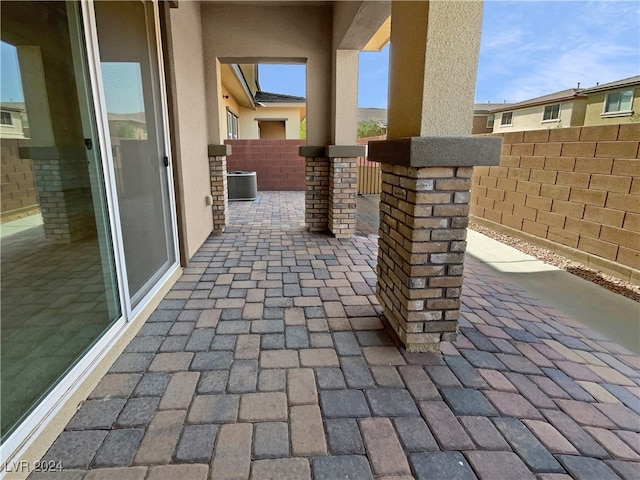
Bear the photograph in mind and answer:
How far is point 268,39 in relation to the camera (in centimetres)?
457

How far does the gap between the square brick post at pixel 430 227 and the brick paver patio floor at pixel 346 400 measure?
20 cm

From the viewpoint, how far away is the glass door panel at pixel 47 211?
4.36 ft

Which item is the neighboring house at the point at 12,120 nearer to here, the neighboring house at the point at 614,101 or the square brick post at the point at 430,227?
the square brick post at the point at 430,227

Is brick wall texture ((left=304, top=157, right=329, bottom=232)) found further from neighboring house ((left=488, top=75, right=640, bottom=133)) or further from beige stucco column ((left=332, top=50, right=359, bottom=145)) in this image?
neighboring house ((left=488, top=75, right=640, bottom=133))

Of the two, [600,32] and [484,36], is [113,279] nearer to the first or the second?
[484,36]

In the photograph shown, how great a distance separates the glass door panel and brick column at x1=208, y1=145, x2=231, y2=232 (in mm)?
3002

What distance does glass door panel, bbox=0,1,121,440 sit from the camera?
133 cm

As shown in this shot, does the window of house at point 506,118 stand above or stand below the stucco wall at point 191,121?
above

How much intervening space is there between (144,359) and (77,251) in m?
0.68

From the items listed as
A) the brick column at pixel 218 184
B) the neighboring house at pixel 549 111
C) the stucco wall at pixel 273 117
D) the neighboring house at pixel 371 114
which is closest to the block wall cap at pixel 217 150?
the brick column at pixel 218 184

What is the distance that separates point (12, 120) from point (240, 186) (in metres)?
6.80

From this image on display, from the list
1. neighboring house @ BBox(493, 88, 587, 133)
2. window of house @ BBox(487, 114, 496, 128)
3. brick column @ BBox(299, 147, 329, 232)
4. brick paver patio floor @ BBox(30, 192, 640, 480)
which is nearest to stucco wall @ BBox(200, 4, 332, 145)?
brick column @ BBox(299, 147, 329, 232)

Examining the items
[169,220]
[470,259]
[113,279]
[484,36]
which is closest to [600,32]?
[470,259]

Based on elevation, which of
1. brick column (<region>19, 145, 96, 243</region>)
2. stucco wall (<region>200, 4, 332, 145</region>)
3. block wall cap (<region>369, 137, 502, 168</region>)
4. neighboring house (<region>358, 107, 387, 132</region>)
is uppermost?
neighboring house (<region>358, 107, 387, 132</region>)
